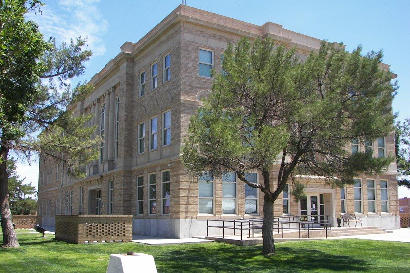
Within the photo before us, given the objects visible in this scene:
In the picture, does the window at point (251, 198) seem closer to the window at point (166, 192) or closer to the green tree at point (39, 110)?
the window at point (166, 192)

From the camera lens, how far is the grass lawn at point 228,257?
Answer: 13.4m

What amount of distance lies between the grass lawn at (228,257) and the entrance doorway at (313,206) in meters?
7.92

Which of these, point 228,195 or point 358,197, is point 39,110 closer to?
point 228,195

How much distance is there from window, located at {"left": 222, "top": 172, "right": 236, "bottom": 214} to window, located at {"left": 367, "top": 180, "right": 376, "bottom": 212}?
11.7m

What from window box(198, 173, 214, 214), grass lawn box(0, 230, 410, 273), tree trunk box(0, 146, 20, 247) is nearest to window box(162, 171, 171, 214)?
window box(198, 173, 214, 214)

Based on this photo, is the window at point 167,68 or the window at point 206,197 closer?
the window at point 206,197

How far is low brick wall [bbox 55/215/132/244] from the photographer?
813 inches

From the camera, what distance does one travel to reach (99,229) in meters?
21.0

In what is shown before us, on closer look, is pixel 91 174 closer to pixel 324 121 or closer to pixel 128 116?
pixel 128 116

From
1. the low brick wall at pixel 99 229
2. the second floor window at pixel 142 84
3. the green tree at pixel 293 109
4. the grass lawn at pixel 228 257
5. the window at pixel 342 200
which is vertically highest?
the second floor window at pixel 142 84

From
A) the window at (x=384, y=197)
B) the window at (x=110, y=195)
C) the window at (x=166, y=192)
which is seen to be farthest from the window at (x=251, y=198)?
the window at (x=384, y=197)

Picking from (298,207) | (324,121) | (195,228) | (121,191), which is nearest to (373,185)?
(298,207)

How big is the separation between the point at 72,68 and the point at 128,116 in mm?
9174

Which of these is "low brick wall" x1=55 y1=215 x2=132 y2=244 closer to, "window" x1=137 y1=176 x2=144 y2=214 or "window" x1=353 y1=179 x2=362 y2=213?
"window" x1=137 y1=176 x2=144 y2=214
